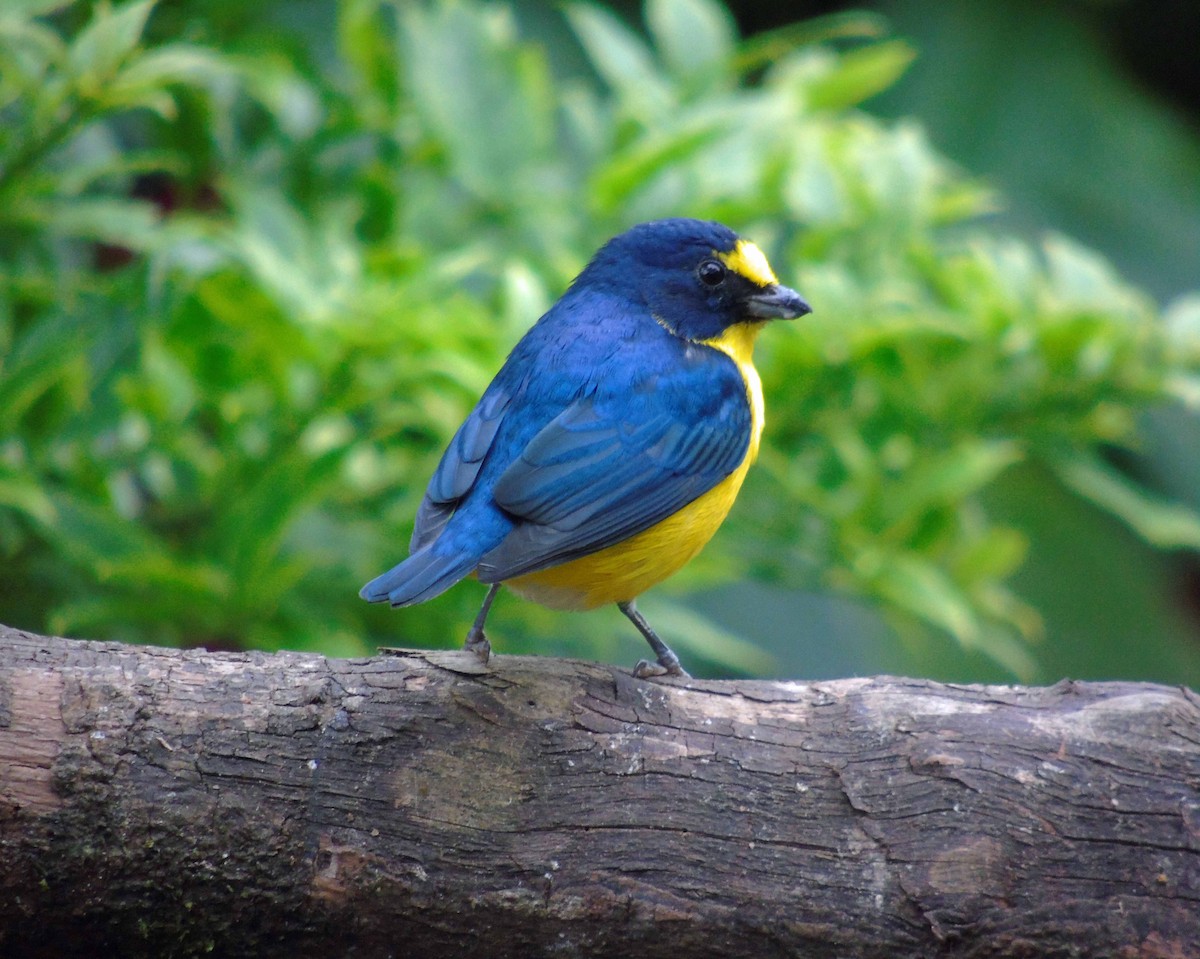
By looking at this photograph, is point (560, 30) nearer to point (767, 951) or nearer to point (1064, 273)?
point (1064, 273)

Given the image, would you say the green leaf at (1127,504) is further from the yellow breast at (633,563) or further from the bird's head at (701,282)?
the yellow breast at (633,563)

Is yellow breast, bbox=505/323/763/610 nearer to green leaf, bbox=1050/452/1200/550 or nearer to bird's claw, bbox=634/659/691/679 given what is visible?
bird's claw, bbox=634/659/691/679

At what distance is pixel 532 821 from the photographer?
2.33 meters

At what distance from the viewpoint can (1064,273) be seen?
13.0 feet

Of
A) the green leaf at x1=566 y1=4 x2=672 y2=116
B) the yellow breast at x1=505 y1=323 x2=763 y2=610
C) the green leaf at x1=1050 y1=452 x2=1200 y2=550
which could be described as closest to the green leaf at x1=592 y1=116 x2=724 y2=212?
the green leaf at x1=566 y1=4 x2=672 y2=116

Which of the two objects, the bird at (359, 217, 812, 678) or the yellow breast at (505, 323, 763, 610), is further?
the yellow breast at (505, 323, 763, 610)

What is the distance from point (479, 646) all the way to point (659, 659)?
58 centimetres

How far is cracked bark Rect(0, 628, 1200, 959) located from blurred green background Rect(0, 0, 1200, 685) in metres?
1.08

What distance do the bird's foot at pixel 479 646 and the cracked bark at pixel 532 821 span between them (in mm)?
29

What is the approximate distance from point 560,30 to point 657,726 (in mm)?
3755

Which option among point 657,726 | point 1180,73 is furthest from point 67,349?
point 1180,73

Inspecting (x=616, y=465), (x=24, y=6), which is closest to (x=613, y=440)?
(x=616, y=465)

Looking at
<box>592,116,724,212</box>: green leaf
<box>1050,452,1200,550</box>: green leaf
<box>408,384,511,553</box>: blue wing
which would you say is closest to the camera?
<box>408,384,511,553</box>: blue wing

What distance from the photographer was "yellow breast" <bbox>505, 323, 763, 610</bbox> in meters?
2.73
